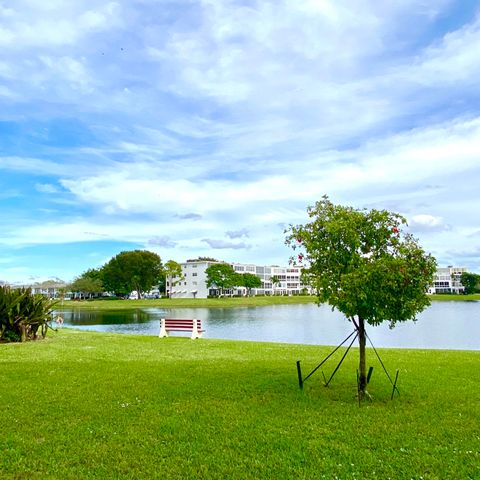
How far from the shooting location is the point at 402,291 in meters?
9.23

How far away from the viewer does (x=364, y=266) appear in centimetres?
909

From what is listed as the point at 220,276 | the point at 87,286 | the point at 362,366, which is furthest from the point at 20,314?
the point at 87,286

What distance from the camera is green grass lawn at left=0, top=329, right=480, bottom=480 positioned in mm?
6148

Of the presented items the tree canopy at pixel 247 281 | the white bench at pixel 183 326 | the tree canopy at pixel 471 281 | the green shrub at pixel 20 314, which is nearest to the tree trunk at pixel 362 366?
the white bench at pixel 183 326

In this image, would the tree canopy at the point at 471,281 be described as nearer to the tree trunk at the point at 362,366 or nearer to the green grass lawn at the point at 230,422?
the green grass lawn at the point at 230,422

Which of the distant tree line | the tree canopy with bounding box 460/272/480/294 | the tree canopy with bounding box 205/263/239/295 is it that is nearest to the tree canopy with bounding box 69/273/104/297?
the distant tree line

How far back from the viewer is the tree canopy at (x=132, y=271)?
398 feet

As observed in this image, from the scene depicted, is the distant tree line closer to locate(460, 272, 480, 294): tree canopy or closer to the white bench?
locate(460, 272, 480, 294): tree canopy

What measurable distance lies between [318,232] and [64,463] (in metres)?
5.98

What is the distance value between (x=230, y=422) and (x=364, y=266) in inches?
145

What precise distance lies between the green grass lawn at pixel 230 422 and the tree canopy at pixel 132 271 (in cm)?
10940

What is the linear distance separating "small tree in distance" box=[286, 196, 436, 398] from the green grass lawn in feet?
5.54

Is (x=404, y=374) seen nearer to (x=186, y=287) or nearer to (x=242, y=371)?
(x=242, y=371)

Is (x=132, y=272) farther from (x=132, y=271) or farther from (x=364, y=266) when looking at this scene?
(x=364, y=266)
